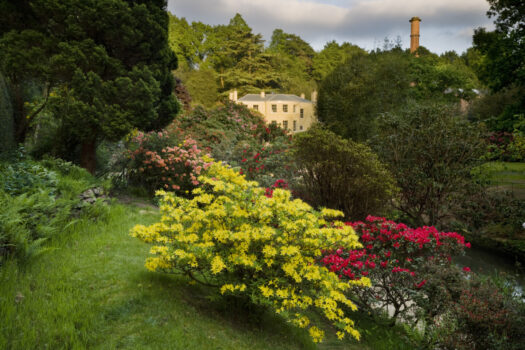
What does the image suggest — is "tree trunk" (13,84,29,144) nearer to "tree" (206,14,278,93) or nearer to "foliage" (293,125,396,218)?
"foliage" (293,125,396,218)

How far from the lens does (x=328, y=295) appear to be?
3570 millimetres

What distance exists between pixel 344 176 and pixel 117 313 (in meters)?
6.16

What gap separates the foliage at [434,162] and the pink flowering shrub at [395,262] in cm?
455

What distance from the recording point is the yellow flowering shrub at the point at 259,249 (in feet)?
11.0

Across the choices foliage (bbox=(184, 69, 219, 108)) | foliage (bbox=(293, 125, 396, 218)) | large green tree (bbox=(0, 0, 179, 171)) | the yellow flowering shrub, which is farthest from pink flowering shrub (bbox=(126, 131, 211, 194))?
foliage (bbox=(184, 69, 219, 108))

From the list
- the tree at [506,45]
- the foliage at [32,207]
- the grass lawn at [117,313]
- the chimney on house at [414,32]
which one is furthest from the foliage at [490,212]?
the chimney on house at [414,32]

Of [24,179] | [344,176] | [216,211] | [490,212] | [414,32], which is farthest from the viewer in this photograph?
[414,32]

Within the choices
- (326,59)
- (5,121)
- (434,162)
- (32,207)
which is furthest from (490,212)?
(326,59)

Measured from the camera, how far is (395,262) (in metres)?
4.92

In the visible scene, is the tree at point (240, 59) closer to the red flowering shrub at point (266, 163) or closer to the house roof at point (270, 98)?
the house roof at point (270, 98)

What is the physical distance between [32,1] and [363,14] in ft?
90.5

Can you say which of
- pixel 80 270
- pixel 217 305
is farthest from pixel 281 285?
pixel 80 270

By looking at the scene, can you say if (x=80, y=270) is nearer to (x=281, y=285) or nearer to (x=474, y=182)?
(x=281, y=285)

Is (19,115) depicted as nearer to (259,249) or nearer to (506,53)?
(259,249)
